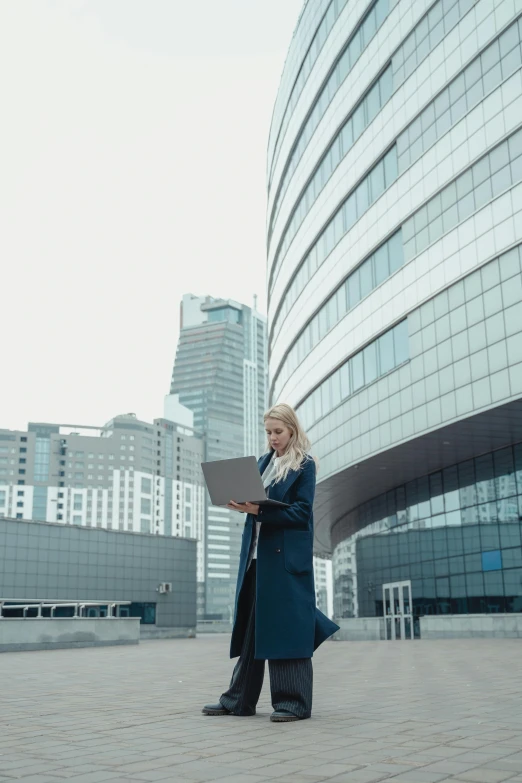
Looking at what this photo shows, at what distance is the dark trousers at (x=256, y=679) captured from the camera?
A: 5.52 metres

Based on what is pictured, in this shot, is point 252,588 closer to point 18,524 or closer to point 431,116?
point 431,116

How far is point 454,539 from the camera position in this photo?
30.6 metres

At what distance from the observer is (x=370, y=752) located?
412 centimetres

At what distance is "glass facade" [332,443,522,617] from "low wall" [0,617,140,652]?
488 inches

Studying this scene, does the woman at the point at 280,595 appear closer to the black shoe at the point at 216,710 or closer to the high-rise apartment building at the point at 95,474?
the black shoe at the point at 216,710

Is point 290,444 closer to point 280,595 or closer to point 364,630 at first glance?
point 280,595

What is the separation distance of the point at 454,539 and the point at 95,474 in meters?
145

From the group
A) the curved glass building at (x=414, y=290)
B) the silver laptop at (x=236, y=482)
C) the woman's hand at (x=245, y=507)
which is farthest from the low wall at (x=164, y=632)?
the silver laptop at (x=236, y=482)

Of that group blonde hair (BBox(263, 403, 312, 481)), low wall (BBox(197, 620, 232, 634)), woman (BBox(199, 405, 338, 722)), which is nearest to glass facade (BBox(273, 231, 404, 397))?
blonde hair (BBox(263, 403, 312, 481))

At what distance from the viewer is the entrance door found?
3405 cm

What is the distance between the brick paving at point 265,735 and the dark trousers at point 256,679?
12 cm

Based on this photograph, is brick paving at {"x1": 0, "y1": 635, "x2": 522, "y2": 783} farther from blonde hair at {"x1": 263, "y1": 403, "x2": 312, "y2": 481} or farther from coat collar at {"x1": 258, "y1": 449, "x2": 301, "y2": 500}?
blonde hair at {"x1": 263, "y1": 403, "x2": 312, "y2": 481}

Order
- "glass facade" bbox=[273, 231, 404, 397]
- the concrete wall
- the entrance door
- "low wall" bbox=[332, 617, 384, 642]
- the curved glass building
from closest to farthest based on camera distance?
1. the curved glass building
2. "glass facade" bbox=[273, 231, 404, 397]
3. "low wall" bbox=[332, 617, 384, 642]
4. the entrance door
5. the concrete wall

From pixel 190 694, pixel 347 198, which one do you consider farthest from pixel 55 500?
pixel 190 694
